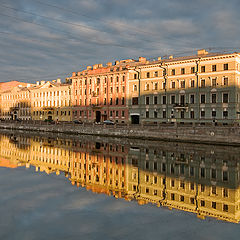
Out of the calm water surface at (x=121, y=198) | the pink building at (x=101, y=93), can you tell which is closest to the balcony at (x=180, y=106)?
the pink building at (x=101, y=93)

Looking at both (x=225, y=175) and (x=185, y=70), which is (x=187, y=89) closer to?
(x=185, y=70)

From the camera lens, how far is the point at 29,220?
12.4 metres

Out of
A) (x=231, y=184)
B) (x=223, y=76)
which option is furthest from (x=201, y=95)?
(x=231, y=184)

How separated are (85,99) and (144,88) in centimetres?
1840

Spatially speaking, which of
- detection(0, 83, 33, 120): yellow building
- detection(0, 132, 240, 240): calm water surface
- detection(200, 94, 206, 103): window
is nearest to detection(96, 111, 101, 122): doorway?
detection(200, 94, 206, 103): window

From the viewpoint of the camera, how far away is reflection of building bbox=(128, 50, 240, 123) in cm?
5034

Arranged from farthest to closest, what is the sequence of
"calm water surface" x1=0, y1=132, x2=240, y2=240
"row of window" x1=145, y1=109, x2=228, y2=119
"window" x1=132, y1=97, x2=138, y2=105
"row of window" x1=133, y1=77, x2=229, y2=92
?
"window" x1=132, y1=97, x2=138, y2=105 → "row of window" x1=133, y1=77, x2=229, y2=92 → "row of window" x1=145, y1=109, x2=228, y2=119 → "calm water surface" x1=0, y1=132, x2=240, y2=240

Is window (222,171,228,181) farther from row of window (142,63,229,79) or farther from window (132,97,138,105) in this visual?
window (132,97,138,105)

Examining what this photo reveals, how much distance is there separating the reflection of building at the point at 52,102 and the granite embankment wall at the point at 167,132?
15.7m

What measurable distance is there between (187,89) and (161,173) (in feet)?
116

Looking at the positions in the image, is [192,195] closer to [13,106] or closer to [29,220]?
[29,220]

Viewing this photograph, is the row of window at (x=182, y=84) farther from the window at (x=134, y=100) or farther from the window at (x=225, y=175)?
the window at (x=225, y=175)

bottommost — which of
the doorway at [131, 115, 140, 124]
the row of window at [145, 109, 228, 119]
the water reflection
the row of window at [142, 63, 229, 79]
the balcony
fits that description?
the water reflection

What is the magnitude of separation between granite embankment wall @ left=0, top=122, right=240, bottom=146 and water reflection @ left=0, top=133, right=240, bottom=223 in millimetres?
1974
